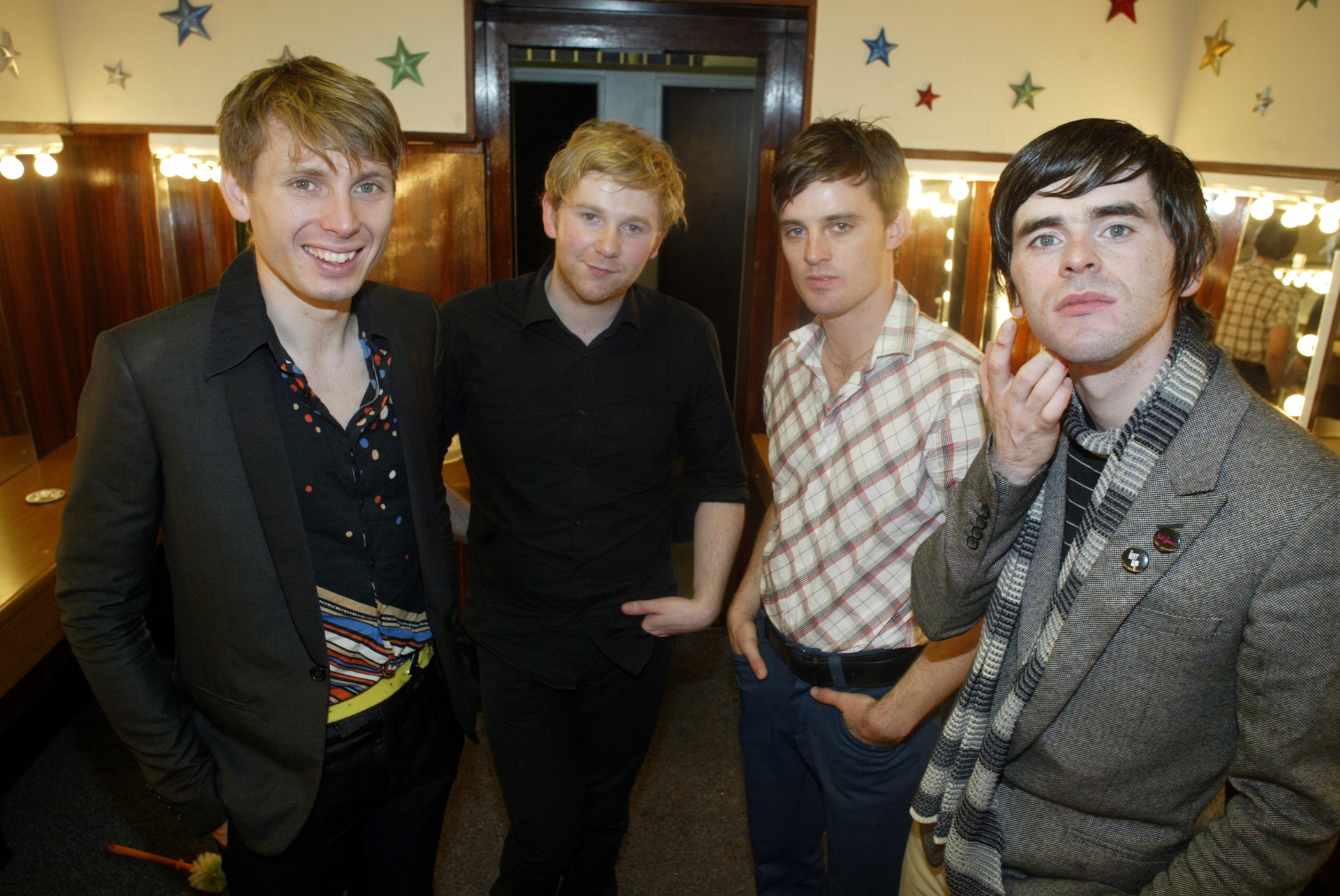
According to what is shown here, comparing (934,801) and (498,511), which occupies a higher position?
(498,511)

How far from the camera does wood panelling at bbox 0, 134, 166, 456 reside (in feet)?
9.30

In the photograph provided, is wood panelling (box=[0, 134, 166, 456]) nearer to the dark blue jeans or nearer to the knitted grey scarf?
the dark blue jeans

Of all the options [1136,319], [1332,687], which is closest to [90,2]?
[1136,319]

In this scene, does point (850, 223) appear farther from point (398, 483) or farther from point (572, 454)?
point (398, 483)

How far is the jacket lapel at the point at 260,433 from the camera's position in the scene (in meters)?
1.27

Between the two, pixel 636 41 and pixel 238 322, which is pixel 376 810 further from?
pixel 636 41

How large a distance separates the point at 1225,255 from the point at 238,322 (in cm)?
317

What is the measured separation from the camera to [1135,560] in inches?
42.5

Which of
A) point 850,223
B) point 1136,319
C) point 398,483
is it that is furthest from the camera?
point 850,223

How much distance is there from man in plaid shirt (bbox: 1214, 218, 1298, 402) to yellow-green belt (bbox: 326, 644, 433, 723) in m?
2.70

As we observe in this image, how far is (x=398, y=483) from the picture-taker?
1.48m

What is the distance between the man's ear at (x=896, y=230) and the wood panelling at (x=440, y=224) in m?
1.84

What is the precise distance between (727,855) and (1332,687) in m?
1.87

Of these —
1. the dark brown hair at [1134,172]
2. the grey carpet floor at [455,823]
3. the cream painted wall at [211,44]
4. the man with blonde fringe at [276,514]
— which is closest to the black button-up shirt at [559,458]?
the man with blonde fringe at [276,514]
